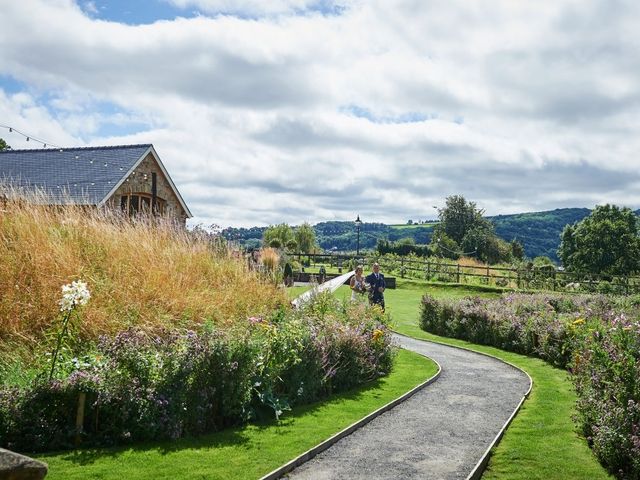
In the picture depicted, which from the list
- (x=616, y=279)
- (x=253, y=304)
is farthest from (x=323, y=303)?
(x=616, y=279)

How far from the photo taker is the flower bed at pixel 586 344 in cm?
689

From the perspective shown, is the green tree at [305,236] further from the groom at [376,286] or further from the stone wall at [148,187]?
the groom at [376,286]

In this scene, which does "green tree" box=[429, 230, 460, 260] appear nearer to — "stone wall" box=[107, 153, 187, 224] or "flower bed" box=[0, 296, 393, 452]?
"stone wall" box=[107, 153, 187, 224]

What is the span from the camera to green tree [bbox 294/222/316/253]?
270 ft

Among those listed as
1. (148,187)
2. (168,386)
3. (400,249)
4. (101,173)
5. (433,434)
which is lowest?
(433,434)

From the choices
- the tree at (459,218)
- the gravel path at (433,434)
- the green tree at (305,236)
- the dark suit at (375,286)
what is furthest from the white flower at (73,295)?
the tree at (459,218)

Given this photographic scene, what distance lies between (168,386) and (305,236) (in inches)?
3031

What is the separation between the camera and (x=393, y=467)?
685cm

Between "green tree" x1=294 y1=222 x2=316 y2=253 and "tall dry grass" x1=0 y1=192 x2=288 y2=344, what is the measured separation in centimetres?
6948

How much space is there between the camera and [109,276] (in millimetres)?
9555

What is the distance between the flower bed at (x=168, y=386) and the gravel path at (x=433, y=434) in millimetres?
1459

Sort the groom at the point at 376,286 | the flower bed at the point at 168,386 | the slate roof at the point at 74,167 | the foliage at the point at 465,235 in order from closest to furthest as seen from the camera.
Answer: the flower bed at the point at 168,386
the groom at the point at 376,286
the slate roof at the point at 74,167
the foliage at the point at 465,235

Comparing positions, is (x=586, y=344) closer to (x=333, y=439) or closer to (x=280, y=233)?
(x=333, y=439)

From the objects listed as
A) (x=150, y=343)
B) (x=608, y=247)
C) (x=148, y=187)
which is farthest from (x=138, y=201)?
(x=608, y=247)
